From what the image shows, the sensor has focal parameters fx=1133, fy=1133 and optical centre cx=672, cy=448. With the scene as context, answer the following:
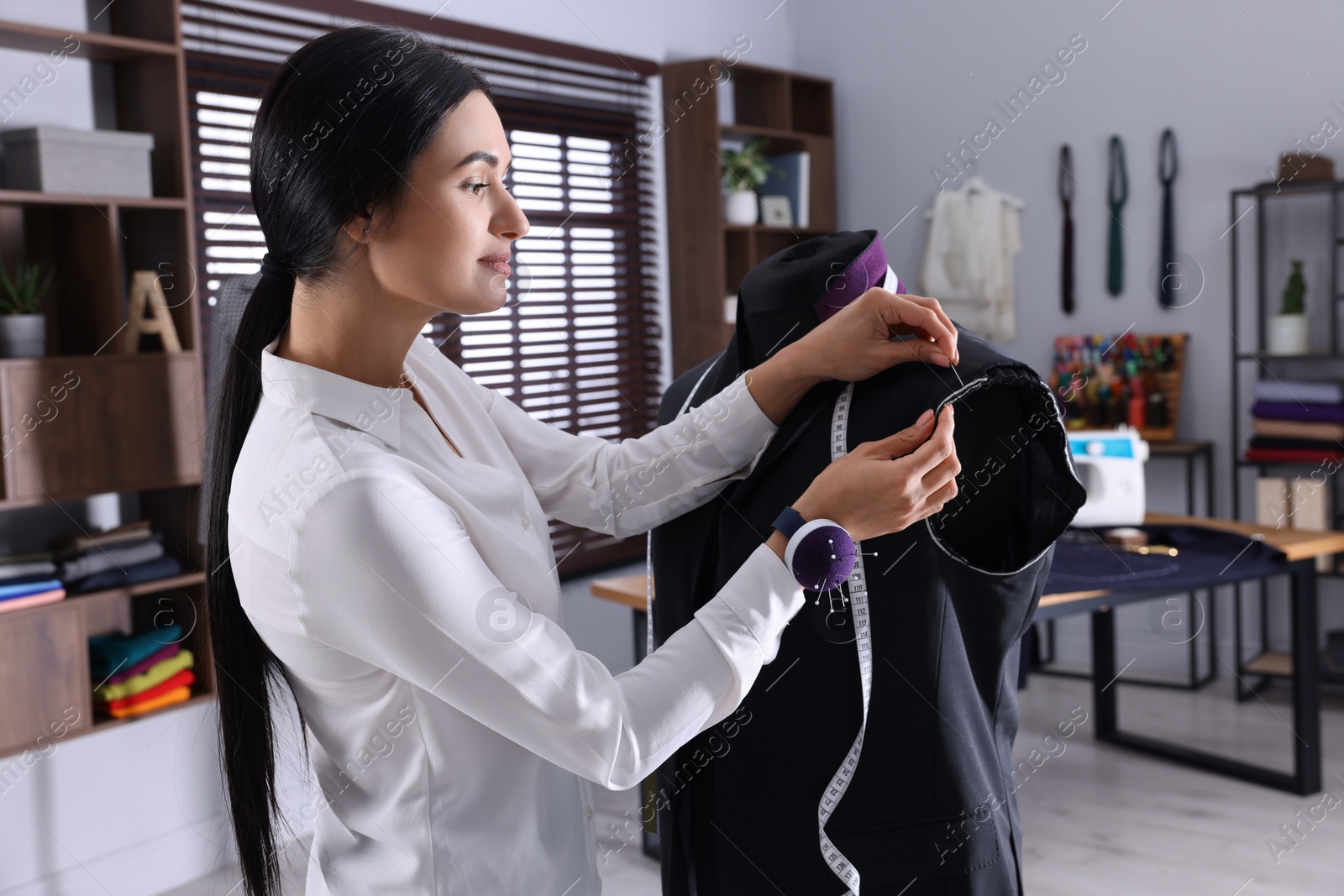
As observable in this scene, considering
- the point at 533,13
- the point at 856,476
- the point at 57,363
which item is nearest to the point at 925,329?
the point at 856,476

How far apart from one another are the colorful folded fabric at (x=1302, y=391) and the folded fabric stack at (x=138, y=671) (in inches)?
153

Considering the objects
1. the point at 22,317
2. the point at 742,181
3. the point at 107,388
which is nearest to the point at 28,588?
the point at 107,388

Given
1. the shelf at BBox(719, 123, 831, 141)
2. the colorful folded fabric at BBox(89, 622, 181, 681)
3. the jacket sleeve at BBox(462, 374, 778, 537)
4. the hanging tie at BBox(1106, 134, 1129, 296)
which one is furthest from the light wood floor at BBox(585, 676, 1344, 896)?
the shelf at BBox(719, 123, 831, 141)

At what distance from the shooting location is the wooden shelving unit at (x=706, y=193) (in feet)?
16.2

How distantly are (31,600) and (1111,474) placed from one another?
9.82ft

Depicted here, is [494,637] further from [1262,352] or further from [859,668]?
[1262,352]

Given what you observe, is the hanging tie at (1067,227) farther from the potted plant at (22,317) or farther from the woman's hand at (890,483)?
the woman's hand at (890,483)

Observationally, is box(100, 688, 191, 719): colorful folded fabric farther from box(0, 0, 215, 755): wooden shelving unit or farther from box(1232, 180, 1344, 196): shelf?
box(1232, 180, 1344, 196): shelf

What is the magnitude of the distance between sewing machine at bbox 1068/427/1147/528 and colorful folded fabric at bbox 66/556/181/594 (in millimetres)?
2624

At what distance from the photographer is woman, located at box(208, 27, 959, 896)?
1001 millimetres

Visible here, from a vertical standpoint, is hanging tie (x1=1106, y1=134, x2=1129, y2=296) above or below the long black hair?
above

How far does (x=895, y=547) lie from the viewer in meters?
1.13

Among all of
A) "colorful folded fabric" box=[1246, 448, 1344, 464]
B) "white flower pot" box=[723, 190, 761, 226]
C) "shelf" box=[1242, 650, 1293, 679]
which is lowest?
"shelf" box=[1242, 650, 1293, 679]

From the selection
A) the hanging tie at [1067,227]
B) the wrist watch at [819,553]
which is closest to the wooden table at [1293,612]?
the hanging tie at [1067,227]
